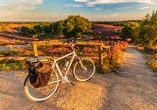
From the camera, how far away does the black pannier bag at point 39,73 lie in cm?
261

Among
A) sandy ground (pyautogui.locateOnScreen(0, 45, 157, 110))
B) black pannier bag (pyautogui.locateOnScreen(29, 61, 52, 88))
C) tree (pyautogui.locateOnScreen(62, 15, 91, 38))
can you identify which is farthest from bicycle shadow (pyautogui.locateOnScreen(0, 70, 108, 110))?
tree (pyautogui.locateOnScreen(62, 15, 91, 38))

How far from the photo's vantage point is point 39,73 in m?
2.64

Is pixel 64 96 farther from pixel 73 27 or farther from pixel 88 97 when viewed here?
pixel 73 27

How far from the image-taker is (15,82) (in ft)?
14.2

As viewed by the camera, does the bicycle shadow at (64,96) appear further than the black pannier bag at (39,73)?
Yes

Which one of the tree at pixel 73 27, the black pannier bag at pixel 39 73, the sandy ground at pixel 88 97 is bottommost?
the sandy ground at pixel 88 97

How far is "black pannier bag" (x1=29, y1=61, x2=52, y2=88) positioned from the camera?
2.61 m

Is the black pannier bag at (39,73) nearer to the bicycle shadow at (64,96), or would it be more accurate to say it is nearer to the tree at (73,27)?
the bicycle shadow at (64,96)

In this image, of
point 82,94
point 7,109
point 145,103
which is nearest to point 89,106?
point 82,94

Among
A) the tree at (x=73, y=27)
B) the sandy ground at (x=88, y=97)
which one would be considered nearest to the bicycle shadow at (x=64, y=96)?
the sandy ground at (x=88, y=97)

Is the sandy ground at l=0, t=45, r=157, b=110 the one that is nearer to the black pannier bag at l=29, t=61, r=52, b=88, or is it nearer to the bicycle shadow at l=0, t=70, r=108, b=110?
the bicycle shadow at l=0, t=70, r=108, b=110

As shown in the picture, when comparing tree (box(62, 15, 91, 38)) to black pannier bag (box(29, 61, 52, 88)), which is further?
tree (box(62, 15, 91, 38))

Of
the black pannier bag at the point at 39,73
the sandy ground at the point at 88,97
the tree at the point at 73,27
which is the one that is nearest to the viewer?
the black pannier bag at the point at 39,73

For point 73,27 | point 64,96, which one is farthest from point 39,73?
point 73,27
